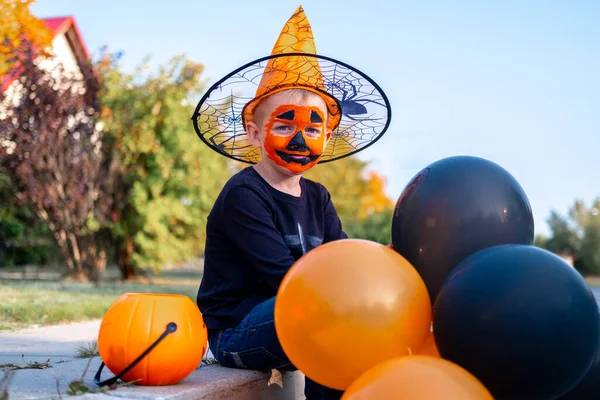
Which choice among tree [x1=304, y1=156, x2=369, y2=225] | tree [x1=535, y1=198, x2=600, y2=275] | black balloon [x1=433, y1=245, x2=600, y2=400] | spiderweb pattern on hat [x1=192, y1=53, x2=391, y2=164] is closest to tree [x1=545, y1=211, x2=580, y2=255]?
tree [x1=535, y1=198, x2=600, y2=275]

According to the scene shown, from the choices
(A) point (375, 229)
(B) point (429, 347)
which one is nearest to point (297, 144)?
(B) point (429, 347)

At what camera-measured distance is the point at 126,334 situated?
82.2 inches

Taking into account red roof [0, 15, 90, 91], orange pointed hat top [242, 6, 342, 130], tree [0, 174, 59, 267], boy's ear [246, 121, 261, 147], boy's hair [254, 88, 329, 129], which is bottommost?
tree [0, 174, 59, 267]

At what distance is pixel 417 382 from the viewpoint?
1.61 metres

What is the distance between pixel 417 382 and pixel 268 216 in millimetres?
1115

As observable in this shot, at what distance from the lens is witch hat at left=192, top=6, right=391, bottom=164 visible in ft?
8.95

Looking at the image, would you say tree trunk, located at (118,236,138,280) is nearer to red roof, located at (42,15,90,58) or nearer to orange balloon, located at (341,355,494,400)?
red roof, located at (42,15,90,58)

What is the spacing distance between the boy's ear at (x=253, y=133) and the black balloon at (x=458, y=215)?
2.76 ft

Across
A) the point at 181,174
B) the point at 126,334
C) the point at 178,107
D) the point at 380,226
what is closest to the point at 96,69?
the point at 178,107

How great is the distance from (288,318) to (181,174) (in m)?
10.8

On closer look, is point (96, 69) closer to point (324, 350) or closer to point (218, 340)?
point (218, 340)

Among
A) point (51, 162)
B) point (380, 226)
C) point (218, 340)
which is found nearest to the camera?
point (218, 340)

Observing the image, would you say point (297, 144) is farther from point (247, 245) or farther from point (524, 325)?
A: point (524, 325)

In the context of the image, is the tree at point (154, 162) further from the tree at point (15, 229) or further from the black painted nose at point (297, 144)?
the black painted nose at point (297, 144)
